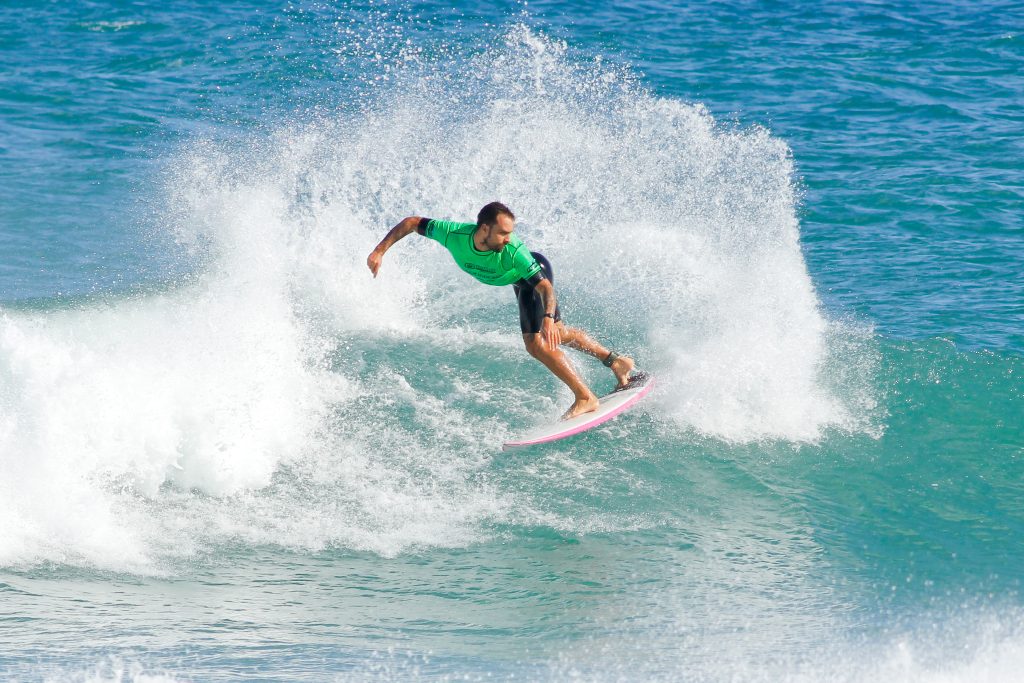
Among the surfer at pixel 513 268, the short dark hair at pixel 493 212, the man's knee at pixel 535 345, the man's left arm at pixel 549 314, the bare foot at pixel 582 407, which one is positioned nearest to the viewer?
the short dark hair at pixel 493 212

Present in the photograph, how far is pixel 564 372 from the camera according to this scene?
854 centimetres

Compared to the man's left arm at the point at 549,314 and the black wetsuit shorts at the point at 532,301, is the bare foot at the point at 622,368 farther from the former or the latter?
the man's left arm at the point at 549,314

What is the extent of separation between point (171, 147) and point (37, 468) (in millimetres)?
9737

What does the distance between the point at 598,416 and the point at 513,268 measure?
134 cm

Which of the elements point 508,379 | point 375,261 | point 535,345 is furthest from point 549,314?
point 508,379

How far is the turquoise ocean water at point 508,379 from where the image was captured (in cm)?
638

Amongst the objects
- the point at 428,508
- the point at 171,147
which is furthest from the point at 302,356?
the point at 171,147

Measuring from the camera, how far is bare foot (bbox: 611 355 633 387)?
9.01 m

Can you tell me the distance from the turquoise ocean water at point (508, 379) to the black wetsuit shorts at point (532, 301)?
2.88 feet

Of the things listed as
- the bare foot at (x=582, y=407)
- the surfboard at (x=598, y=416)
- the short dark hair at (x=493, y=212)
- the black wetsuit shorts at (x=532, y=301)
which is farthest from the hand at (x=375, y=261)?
the bare foot at (x=582, y=407)

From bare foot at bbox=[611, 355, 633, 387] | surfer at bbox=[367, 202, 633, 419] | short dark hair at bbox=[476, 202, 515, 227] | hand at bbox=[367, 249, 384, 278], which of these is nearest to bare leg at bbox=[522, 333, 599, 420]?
surfer at bbox=[367, 202, 633, 419]

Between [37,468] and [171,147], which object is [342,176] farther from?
[37,468]

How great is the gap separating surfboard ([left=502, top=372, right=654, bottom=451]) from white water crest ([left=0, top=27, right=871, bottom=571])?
24cm

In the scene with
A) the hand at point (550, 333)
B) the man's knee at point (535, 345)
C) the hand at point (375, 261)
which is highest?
the hand at point (375, 261)
